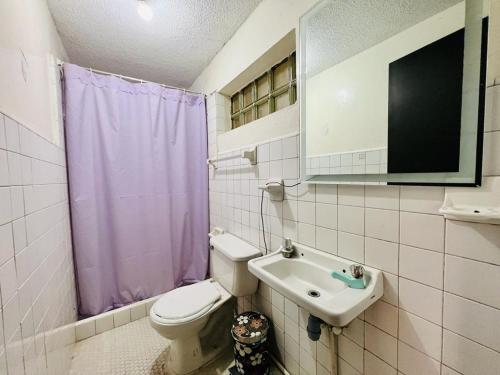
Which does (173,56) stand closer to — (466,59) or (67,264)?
(67,264)

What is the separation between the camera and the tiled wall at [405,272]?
1.93ft

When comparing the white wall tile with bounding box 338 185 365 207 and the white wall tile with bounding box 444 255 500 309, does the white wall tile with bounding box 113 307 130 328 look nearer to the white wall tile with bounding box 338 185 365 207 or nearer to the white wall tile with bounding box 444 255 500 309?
the white wall tile with bounding box 338 185 365 207

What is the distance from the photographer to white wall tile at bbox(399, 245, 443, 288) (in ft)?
2.19

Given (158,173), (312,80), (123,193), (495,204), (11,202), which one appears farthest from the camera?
(158,173)

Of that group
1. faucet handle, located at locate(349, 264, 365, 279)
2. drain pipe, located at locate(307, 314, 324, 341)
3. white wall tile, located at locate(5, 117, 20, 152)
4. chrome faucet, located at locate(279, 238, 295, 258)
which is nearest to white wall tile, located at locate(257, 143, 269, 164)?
chrome faucet, located at locate(279, 238, 295, 258)

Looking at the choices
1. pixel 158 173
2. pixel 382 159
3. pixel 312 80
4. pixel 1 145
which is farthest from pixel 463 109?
pixel 158 173

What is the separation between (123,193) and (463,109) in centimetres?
205

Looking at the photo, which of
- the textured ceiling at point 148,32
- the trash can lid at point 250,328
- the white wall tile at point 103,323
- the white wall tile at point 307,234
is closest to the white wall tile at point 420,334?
the white wall tile at point 307,234

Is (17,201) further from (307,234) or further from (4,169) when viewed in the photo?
(307,234)

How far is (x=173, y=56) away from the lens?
1812mm

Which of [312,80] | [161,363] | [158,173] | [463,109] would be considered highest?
[312,80]

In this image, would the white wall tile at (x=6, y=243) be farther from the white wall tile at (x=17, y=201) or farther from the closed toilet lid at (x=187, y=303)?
the closed toilet lid at (x=187, y=303)

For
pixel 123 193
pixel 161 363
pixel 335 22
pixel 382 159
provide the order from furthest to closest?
pixel 123 193 → pixel 161 363 → pixel 335 22 → pixel 382 159

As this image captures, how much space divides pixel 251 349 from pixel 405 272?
91cm
